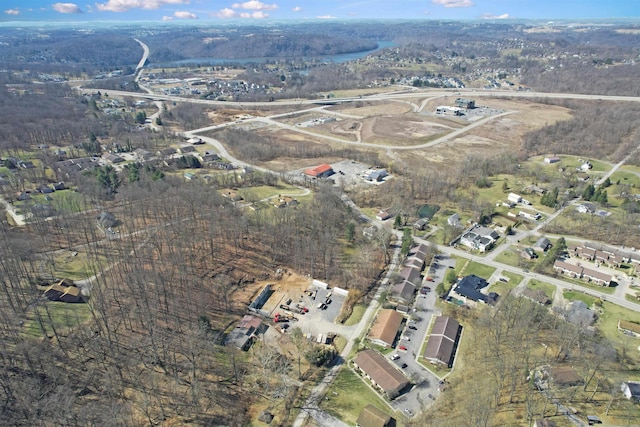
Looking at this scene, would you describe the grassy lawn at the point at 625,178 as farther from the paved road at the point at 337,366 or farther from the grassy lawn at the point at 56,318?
the grassy lawn at the point at 56,318

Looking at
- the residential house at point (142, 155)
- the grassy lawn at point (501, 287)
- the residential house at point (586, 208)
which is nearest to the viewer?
the grassy lawn at point (501, 287)

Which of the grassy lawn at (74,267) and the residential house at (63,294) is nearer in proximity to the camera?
the residential house at (63,294)

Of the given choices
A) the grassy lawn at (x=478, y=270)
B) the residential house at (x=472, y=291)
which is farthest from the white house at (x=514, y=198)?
the residential house at (x=472, y=291)

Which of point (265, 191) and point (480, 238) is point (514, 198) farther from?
point (265, 191)

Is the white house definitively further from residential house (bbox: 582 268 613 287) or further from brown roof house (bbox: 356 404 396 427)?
brown roof house (bbox: 356 404 396 427)

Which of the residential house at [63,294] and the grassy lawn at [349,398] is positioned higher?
the residential house at [63,294]

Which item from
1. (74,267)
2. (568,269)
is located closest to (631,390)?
(568,269)

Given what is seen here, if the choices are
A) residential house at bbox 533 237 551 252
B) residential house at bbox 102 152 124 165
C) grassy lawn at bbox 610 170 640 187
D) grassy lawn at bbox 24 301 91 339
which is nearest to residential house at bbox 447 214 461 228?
residential house at bbox 533 237 551 252
